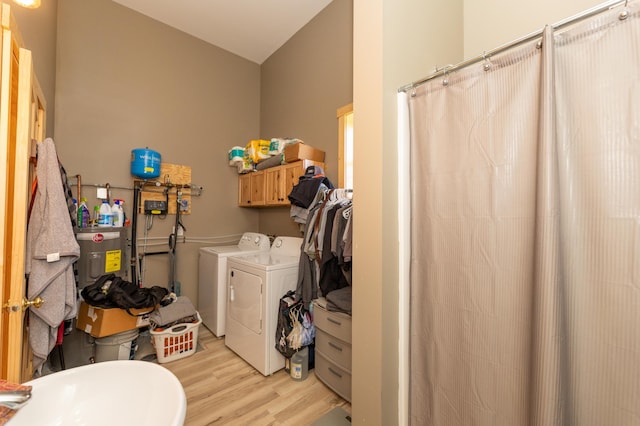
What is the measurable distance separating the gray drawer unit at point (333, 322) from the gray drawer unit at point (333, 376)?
237mm

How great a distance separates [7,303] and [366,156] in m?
1.49

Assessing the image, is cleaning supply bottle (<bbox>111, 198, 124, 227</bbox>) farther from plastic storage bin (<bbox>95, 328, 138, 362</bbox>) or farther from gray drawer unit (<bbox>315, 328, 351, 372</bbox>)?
gray drawer unit (<bbox>315, 328, 351, 372</bbox>)

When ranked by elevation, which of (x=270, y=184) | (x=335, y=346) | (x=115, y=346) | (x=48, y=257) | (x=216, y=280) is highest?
(x=270, y=184)

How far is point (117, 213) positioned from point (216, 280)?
3.78ft

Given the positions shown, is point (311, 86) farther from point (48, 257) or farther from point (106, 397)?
point (106, 397)

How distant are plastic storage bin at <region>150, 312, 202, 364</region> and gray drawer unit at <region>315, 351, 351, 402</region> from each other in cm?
119

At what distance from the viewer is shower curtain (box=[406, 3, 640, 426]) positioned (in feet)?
2.55

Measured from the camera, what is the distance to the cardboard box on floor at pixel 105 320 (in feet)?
6.48

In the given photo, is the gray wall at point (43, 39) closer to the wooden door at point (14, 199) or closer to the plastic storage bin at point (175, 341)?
the wooden door at point (14, 199)

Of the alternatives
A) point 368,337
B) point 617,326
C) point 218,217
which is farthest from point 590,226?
point 218,217

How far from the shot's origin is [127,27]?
2.72 meters

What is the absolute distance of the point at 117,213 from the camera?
2516mm

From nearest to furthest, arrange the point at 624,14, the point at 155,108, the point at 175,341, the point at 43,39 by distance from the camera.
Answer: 1. the point at 624,14
2. the point at 43,39
3. the point at 175,341
4. the point at 155,108

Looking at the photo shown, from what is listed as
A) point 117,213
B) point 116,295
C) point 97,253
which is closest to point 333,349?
point 116,295
